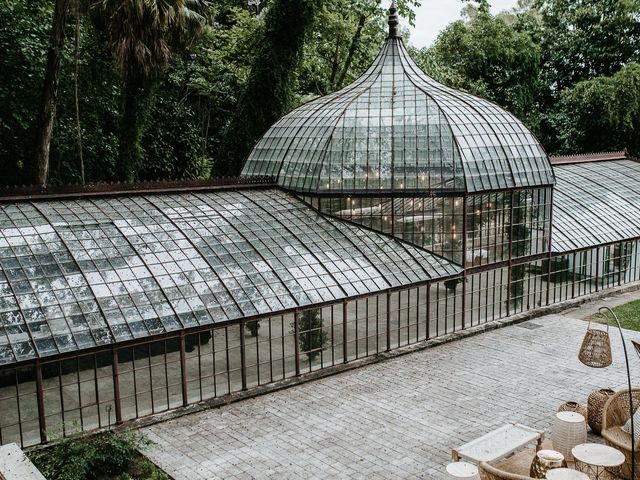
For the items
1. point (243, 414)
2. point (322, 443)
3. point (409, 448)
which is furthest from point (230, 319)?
point (409, 448)

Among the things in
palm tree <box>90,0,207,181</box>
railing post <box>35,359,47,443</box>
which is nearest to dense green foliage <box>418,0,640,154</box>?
palm tree <box>90,0,207,181</box>

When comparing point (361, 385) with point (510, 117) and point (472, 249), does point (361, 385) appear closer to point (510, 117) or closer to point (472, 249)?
point (472, 249)

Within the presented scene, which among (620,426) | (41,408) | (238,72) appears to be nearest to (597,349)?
(620,426)

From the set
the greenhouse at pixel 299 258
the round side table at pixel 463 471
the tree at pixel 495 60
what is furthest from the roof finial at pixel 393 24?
the tree at pixel 495 60

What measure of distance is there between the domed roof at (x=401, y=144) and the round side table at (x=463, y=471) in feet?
41.3

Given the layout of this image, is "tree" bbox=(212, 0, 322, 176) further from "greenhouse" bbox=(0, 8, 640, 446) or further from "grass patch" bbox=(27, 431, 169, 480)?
"grass patch" bbox=(27, 431, 169, 480)

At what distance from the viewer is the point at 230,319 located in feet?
59.0

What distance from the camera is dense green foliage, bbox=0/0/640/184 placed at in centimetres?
2892

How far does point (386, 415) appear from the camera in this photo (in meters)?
17.3

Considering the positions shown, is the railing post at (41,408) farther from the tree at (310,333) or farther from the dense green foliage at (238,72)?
the dense green foliage at (238,72)

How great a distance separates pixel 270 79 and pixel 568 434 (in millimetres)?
23560

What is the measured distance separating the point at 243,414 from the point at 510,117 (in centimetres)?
1643

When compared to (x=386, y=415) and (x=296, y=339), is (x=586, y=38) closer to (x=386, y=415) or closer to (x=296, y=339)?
(x=296, y=339)

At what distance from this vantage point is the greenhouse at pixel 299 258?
55.7ft
